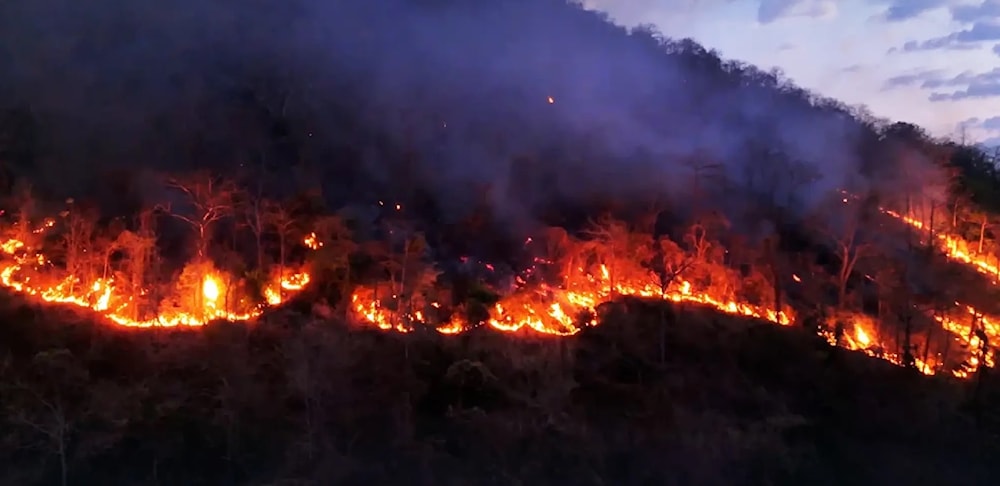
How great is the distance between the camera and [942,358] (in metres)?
35.2

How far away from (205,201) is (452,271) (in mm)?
10793

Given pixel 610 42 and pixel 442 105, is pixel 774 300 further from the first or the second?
pixel 610 42

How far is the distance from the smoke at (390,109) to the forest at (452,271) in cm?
25

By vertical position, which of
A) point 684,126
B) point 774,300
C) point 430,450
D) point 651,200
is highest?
point 684,126

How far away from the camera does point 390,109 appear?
183 feet

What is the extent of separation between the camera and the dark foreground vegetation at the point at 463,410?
83.8ft

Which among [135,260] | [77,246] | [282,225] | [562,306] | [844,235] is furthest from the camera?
[844,235]

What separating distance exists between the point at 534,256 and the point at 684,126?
2260 centimetres

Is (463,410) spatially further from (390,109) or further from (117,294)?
(390,109)

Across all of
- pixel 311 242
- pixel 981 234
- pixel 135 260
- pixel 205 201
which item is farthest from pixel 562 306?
pixel 981 234

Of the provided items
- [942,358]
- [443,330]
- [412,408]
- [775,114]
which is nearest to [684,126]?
[775,114]

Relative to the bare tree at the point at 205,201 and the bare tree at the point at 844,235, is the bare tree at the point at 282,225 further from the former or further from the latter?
the bare tree at the point at 844,235

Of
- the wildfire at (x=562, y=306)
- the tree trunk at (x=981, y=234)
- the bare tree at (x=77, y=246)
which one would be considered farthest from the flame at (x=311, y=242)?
the tree trunk at (x=981, y=234)

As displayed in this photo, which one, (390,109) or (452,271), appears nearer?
(452,271)
